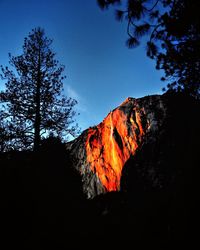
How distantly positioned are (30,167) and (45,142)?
176cm

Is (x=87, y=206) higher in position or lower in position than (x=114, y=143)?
lower

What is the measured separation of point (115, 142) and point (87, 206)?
786cm

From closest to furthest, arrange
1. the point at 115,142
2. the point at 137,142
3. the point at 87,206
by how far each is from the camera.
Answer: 1. the point at 87,206
2. the point at 137,142
3. the point at 115,142

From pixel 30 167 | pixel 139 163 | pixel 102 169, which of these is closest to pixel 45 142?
pixel 30 167

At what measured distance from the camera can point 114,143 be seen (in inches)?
520

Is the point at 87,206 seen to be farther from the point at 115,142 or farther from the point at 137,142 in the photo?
the point at 115,142

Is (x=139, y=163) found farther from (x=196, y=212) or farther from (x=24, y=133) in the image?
(x=24, y=133)

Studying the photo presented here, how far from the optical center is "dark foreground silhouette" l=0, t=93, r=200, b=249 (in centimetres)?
366

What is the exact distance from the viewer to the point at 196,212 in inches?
195

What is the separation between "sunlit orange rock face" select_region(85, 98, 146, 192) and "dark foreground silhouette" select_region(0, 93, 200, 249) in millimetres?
4655

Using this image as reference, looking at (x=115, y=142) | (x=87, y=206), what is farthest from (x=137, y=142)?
(x=87, y=206)

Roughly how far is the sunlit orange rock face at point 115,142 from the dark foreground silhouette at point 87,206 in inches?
183

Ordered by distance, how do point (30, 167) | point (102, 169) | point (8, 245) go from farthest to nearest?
point (102, 169)
point (30, 167)
point (8, 245)

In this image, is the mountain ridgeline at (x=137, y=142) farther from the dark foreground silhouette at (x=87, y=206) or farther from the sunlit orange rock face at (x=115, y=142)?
the dark foreground silhouette at (x=87, y=206)
